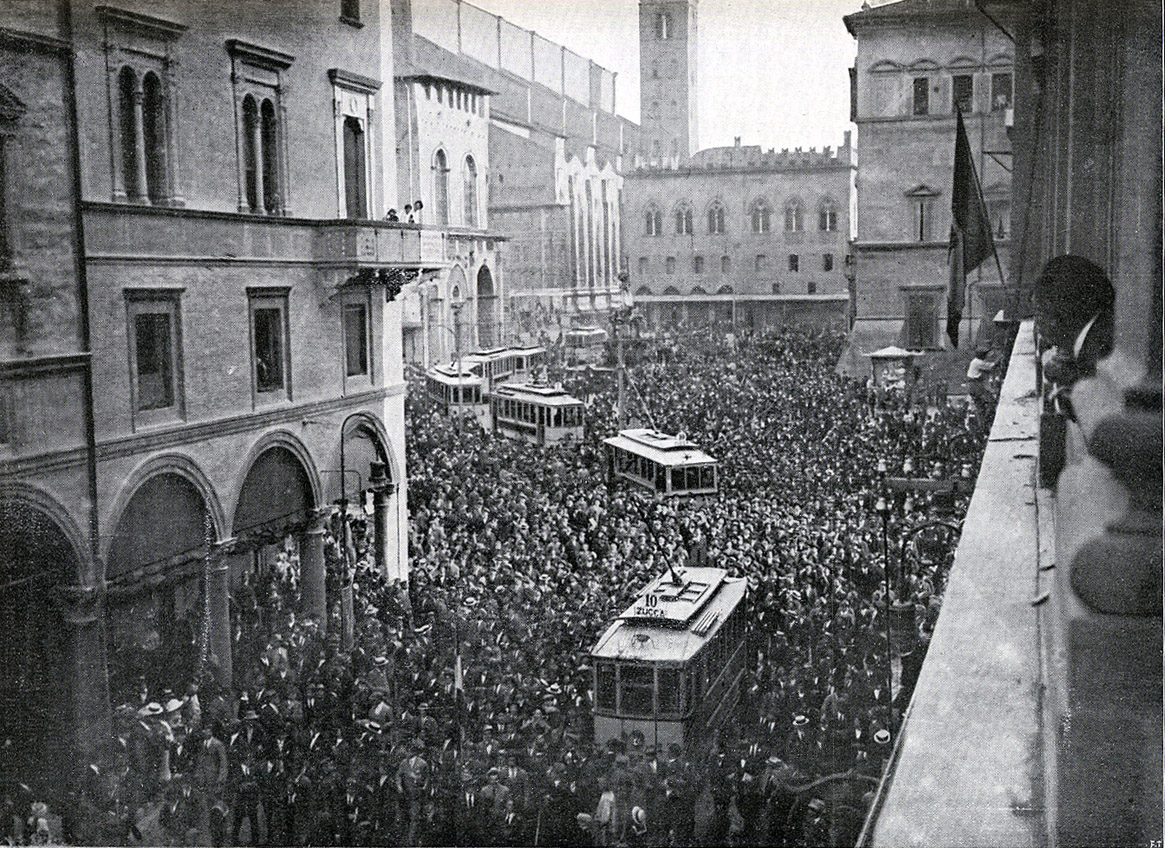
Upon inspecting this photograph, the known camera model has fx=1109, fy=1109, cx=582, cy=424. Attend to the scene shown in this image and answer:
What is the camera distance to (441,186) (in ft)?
22.7

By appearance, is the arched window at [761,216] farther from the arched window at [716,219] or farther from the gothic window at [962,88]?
the gothic window at [962,88]

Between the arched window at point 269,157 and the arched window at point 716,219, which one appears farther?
the arched window at point 716,219

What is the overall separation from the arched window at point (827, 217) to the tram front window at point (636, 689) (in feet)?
13.5

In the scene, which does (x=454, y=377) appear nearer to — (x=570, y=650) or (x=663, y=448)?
(x=663, y=448)

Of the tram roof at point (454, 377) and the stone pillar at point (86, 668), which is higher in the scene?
the tram roof at point (454, 377)

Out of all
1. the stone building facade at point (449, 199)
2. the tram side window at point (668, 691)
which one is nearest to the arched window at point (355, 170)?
the stone building facade at point (449, 199)

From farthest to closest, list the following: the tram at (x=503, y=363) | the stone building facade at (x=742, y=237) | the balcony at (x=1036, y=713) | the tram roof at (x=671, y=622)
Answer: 1. the stone building facade at (x=742, y=237)
2. the tram at (x=503, y=363)
3. the tram roof at (x=671, y=622)
4. the balcony at (x=1036, y=713)

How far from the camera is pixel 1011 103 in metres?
6.98

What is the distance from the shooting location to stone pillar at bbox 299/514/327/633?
20.3 feet

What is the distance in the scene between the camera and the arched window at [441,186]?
6875 millimetres

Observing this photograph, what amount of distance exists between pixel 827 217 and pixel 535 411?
300 cm

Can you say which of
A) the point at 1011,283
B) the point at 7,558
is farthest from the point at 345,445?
the point at 1011,283

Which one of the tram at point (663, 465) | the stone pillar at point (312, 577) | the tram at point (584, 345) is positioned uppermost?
the tram at point (584, 345)

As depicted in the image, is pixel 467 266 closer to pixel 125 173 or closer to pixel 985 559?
pixel 125 173
